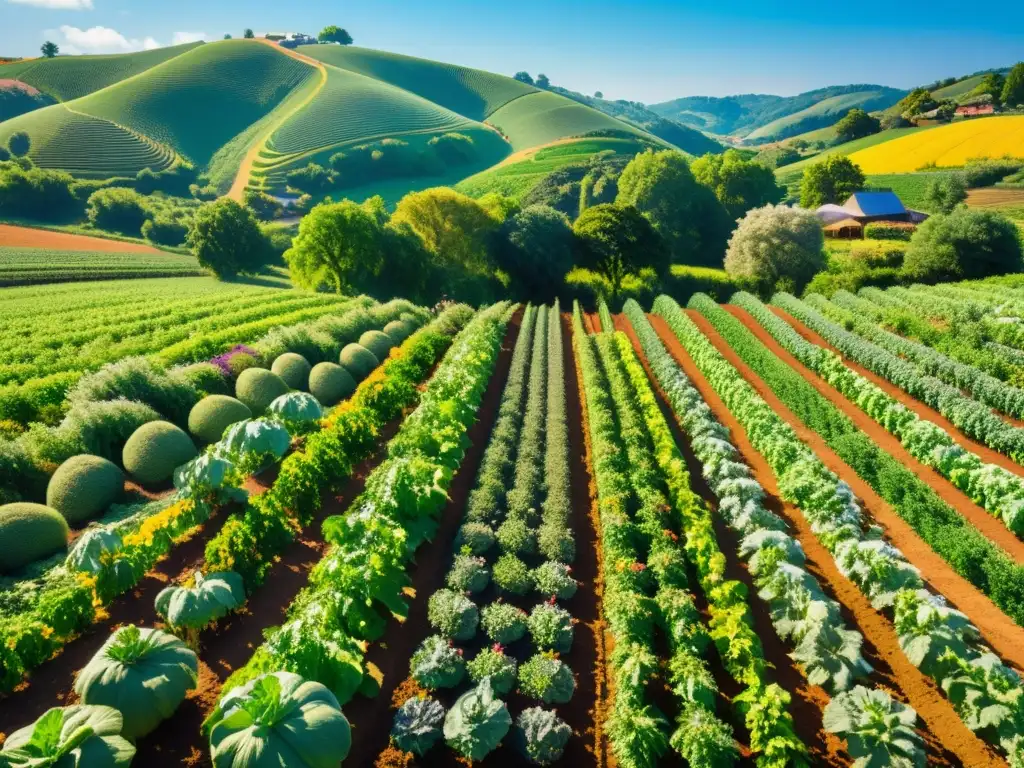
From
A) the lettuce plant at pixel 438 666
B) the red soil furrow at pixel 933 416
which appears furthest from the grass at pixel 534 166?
the lettuce plant at pixel 438 666

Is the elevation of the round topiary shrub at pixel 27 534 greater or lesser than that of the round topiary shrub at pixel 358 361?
lesser

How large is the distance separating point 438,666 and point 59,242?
72.8 meters

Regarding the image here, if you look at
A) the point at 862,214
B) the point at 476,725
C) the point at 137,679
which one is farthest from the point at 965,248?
the point at 137,679

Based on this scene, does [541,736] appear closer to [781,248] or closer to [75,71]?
[781,248]

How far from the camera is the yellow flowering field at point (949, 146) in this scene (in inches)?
2923

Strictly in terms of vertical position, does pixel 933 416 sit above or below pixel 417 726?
above

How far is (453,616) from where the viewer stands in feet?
31.6

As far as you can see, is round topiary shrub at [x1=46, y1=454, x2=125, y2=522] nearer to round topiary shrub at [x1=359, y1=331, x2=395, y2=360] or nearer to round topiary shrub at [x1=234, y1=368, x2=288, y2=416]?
round topiary shrub at [x1=234, y1=368, x2=288, y2=416]

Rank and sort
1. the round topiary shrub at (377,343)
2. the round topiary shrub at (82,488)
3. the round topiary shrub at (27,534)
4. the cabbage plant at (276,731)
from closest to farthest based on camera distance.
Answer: the cabbage plant at (276,731)
the round topiary shrub at (27,534)
the round topiary shrub at (82,488)
the round topiary shrub at (377,343)

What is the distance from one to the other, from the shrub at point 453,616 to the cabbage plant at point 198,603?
3.61m

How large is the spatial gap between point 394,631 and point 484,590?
1908 mm

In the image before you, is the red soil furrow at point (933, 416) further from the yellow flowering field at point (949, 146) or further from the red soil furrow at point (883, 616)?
the yellow flowering field at point (949, 146)

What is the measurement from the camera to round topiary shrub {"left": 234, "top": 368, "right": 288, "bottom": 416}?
62.2ft

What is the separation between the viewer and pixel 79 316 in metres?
28.2
